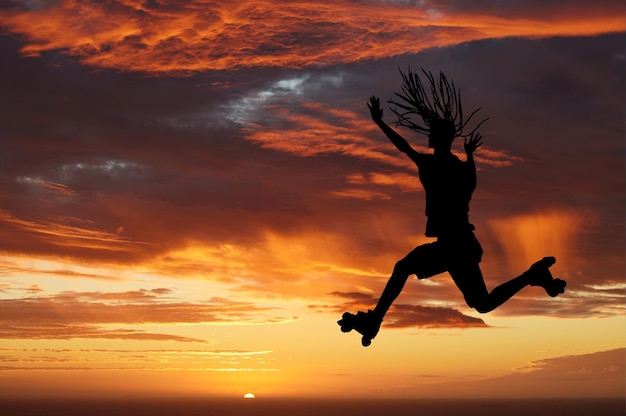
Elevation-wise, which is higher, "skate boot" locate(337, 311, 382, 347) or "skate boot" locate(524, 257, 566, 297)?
"skate boot" locate(524, 257, 566, 297)

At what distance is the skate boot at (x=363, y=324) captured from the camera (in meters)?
10.5

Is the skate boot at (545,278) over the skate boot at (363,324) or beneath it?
over

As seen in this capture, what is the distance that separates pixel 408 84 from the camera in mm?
10969

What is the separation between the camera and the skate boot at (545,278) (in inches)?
408

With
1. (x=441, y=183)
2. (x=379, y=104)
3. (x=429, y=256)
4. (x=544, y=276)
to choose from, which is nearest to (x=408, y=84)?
(x=379, y=104)

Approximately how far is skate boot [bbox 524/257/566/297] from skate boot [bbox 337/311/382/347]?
5.99ft

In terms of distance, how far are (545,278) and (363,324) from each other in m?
2.15

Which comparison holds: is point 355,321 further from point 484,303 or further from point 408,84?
point 408,84

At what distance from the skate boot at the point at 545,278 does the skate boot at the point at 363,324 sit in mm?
1824

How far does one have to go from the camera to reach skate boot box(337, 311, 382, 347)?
34.4 ft

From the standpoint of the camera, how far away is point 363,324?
34.6 ft

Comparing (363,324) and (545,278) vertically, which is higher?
(545,278)

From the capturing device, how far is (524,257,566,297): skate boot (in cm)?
1035

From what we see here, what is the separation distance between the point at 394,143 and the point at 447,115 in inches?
34.9
